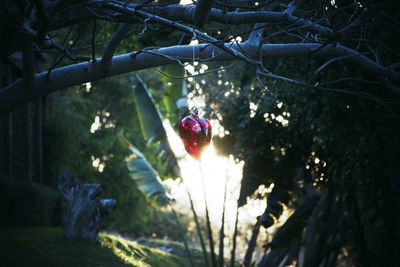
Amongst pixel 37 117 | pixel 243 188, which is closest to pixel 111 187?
pixel 37 117

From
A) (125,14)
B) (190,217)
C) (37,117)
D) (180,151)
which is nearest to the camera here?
(125,14)

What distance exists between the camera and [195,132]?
461 cm

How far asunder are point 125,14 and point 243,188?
19.6 feet

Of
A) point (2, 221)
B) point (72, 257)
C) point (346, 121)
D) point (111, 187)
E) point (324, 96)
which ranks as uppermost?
point (111, 187)

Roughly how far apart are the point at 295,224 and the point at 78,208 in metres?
4.62

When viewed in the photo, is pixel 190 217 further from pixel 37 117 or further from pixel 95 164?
Answer: pixel 37 117

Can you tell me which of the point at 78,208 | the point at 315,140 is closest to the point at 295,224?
the point at 315,140

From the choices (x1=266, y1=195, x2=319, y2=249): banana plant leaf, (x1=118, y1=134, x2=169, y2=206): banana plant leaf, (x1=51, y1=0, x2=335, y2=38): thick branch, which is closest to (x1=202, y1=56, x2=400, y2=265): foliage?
(x1=266, y1=195, x2=319, y2=249): banana plant leaf

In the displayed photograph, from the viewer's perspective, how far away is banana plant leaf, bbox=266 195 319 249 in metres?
8.92

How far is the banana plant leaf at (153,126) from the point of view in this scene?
10773mm

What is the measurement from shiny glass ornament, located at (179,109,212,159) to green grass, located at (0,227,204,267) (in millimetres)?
4124

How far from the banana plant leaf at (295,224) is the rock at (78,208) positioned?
3.89m

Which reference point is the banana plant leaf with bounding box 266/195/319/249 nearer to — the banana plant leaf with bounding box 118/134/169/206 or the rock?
the banana plant leaf with bounding box 118/134/169/206

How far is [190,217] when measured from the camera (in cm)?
3147
